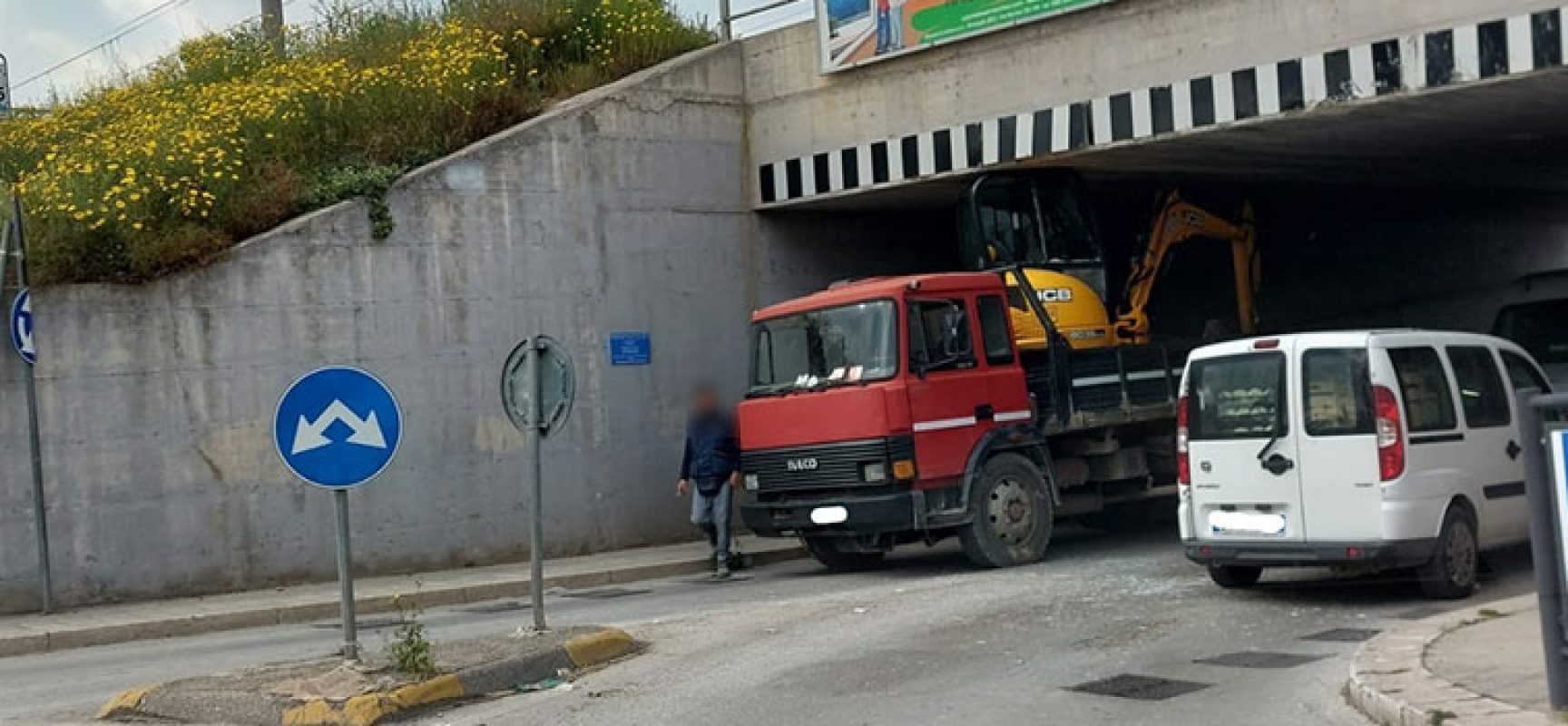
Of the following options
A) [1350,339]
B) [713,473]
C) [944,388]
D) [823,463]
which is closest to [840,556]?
[713,473]

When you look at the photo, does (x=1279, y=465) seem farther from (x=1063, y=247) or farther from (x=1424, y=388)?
(x=1063, y=247)

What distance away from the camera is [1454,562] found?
1147cm

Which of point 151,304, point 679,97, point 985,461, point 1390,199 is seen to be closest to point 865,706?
point 985,461

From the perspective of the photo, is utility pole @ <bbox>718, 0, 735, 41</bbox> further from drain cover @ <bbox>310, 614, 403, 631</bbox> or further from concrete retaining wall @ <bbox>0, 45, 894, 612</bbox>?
drain cover @ <bbox>310, 614, 403, 631</bbox>

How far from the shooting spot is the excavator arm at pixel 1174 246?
57.6 feet

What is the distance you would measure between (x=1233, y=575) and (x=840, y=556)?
15.7ft

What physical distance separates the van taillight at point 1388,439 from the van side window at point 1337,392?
0.06 metres

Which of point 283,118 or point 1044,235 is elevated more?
point 283,118

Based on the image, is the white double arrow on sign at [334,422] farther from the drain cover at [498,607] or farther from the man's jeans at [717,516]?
the man's jeans at [717,516]

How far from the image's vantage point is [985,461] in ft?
50.0

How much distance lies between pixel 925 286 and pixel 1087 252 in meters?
3.31

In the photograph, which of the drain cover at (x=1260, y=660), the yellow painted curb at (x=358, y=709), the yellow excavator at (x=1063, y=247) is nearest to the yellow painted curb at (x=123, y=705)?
Answer: the yellow painted curb at (x=358, y=709)

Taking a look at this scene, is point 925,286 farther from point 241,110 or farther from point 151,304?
point 241,110

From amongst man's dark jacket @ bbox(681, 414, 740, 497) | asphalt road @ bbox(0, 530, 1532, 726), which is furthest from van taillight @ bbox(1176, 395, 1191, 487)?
man's dark jacket @ bbox(681, 414, 740, 497)
